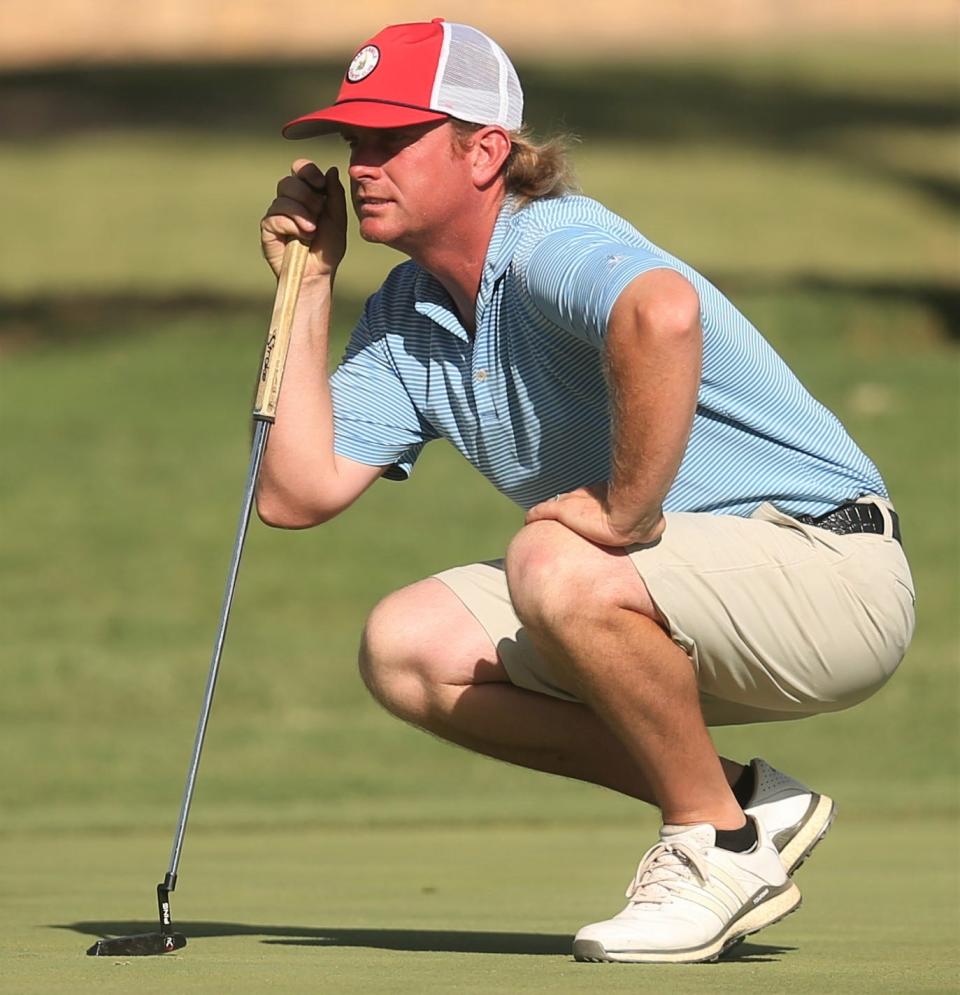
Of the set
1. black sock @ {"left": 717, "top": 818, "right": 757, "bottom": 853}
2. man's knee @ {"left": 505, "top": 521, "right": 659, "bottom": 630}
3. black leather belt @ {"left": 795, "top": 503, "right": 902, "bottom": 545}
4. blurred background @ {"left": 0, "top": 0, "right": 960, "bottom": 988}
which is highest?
black leather belt @ {"left": 795, "top": 503, "right": 902, "bottom": 545}

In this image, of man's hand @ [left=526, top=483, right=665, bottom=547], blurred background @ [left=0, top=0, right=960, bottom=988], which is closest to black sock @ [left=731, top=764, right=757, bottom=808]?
man's hand @ [left=526, top=483, right=665, bottom=547]

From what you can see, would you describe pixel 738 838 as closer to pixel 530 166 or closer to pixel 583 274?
pixel 583 274

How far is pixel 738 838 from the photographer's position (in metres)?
3.64

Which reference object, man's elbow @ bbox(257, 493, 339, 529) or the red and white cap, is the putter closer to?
man's elbow @ bbox(257, 493, 339, 529)

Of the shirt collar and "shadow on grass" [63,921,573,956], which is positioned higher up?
the shirt collar

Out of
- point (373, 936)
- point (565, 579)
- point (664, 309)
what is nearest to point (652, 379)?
point (664, 309)

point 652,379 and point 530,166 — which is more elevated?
point 530,166

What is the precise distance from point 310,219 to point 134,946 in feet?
4.59

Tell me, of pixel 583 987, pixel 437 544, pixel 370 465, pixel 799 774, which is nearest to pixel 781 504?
pixel 370 465

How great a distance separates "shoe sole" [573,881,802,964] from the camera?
3.38 meters

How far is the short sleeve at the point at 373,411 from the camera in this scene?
4.07 metres

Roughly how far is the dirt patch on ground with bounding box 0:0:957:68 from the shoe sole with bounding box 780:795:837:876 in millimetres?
29692

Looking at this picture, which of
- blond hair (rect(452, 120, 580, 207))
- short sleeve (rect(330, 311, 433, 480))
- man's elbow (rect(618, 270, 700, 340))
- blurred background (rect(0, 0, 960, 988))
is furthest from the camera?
blurred background (rect(0, 0, 960, 988))

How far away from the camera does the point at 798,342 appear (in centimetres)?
1535
